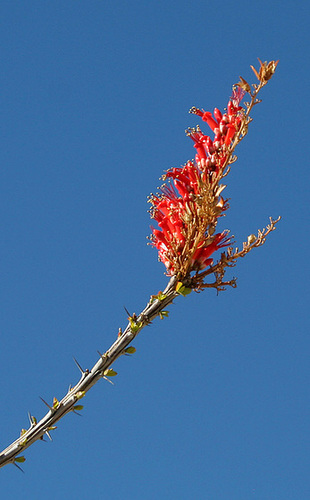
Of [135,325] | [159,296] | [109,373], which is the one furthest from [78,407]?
[159,296]

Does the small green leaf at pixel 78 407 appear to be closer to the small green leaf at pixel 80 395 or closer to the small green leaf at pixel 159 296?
the small green leaf at pixel 80 395

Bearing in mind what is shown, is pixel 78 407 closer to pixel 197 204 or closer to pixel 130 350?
pixel 130 350

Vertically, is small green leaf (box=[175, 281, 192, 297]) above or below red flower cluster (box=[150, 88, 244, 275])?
below

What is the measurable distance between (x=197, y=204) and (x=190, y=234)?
0.28 meters

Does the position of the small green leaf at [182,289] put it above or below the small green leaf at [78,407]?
above

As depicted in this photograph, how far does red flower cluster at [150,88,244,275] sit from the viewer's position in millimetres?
5426

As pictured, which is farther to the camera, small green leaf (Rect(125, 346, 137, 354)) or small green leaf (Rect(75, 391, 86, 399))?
small green leaf (Rect(125, 346, 137, 354))

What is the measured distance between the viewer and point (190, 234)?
5.45 metres

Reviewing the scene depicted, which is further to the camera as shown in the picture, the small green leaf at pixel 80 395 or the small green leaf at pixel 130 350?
the small green leaf at pixel 130 350

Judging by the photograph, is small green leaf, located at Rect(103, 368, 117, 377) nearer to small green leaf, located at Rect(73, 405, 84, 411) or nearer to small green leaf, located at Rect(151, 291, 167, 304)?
small green leaf, located at Rect(73, 405, 84, 411)

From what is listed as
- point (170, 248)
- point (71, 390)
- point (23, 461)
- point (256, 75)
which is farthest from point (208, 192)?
point (23, 461)

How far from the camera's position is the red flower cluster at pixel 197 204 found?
5426mm

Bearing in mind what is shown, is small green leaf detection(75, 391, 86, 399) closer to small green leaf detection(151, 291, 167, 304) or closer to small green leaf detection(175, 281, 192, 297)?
small green leaf detection(151, 291, 167, 304)

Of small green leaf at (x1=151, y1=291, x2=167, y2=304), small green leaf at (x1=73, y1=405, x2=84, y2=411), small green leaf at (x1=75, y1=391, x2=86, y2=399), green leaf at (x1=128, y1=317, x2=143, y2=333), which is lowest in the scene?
small green leaf at (x1=73, y1=405, x2=84, y2=411)
